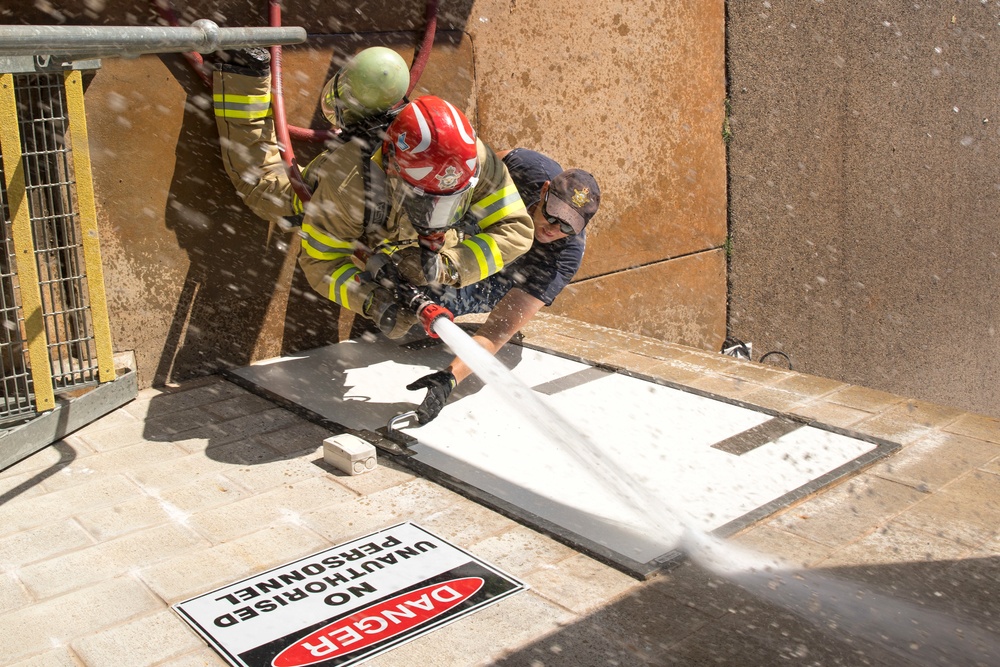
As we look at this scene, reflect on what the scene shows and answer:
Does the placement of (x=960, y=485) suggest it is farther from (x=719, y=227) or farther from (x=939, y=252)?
(x=939, y=252)

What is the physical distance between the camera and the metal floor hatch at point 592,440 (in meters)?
3.53

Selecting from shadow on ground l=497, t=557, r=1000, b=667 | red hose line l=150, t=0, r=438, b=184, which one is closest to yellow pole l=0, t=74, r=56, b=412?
red hose line l=150, t=0, r=438, b=184

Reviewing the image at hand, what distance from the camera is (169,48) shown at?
2648mm

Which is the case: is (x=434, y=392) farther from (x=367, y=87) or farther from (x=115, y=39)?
(x=115, y=39)

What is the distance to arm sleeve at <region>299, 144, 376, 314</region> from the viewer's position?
4.31m

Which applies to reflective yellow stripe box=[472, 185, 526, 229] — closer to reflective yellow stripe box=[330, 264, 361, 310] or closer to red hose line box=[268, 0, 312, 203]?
reflective yellow stripe box=[330, 264, 361, 310]

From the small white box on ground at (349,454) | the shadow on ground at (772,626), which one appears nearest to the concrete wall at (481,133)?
the small white box on ground at (349,454)

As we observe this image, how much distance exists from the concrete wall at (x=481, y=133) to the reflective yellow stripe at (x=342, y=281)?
1057 millimetres

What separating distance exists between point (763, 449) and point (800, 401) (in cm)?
82

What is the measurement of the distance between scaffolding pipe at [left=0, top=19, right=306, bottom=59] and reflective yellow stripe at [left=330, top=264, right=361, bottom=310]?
4.97 ft

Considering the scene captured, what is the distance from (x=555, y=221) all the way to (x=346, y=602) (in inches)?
103

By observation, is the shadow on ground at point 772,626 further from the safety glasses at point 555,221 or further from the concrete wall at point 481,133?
the concrete wall at point 481,133

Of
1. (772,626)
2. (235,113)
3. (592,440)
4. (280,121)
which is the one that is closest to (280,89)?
(280,121)

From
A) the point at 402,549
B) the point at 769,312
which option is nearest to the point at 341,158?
the point at 402,549
